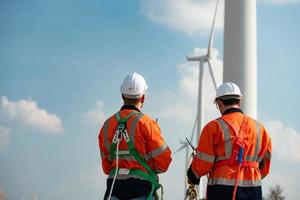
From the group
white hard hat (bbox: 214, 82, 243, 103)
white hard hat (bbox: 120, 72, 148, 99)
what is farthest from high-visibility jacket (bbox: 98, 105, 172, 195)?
white hard hat (bbox: 214, 82, 243, 103)

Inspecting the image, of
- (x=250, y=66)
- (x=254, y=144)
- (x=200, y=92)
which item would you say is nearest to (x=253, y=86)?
(x=250, y=66)

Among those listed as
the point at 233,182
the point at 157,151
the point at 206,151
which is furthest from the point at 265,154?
the point at 157,151

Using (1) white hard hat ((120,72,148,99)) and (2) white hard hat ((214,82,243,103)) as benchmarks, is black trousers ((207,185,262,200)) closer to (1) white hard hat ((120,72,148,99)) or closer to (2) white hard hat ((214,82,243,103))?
(2) white hard hat ((214,82,243,103))

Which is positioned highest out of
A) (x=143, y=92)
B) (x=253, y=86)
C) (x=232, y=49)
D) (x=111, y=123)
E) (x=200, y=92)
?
(x=200, y=92)

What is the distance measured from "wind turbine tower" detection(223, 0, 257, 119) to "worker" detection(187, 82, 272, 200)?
26.7 feet

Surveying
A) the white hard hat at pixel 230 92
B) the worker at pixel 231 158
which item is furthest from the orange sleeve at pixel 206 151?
the white hard hat at pixel 230 92

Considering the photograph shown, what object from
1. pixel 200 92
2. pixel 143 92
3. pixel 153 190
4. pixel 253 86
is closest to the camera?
pixel 153 190

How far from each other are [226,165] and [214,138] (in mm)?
513

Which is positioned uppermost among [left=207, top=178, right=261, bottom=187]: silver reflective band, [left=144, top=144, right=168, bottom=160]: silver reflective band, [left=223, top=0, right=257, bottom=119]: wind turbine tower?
[left=223, top=0, right=257, bottom=119]: wind turbine tower

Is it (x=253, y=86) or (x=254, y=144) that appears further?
(x=253, y=86)

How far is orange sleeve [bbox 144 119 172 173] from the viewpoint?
770 centimetres

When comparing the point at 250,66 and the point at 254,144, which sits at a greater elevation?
the point at 250,66

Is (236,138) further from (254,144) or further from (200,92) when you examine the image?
(200,92)

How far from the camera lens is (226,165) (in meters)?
7.73
